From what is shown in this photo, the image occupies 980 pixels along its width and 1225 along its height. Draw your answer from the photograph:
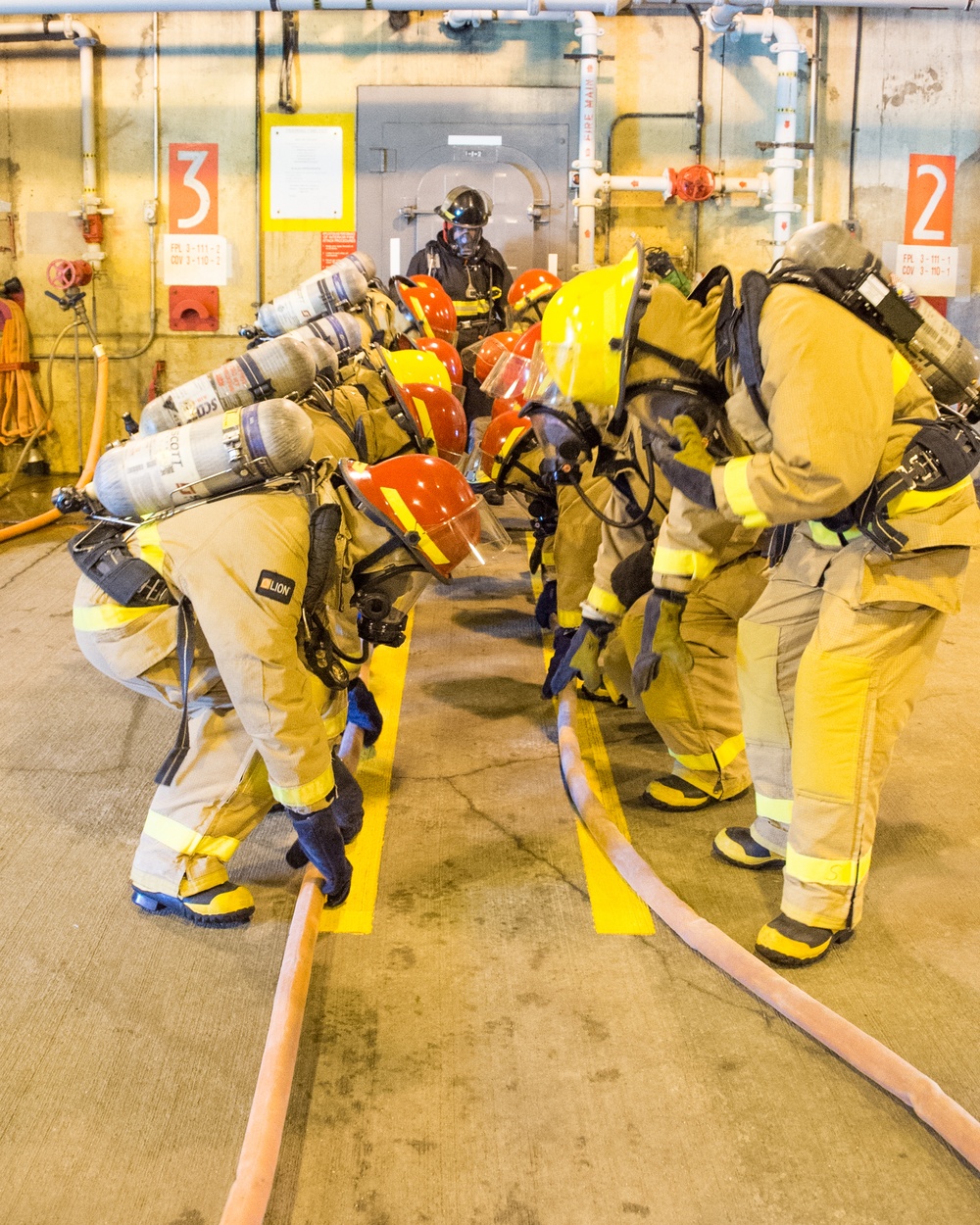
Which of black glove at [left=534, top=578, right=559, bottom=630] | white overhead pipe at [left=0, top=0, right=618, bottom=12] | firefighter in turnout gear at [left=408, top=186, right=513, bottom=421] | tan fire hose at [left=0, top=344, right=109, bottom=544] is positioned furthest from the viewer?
white overhead pipe at [left=0, top=0, right=618, bottom=12]

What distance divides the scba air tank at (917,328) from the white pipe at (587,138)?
23.1 feet

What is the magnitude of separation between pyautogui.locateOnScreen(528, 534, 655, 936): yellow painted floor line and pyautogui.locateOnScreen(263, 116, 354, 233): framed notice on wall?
25.0ft

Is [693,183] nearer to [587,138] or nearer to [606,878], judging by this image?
[587,138]

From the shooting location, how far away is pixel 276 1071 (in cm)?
241

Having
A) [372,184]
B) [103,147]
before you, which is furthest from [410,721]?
[103,147]

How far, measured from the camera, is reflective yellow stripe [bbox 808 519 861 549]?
2.99 metres

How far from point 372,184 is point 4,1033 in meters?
9.34

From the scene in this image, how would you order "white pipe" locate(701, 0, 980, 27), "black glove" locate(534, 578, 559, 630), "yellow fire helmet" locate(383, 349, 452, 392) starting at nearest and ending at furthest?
1. "yellow fire helmet" locate(383, 349, 452, 392)
2. "black glove" locate(534, 578, 559, 630)
3. "white pipe" locate(701, 0, 980, 27)

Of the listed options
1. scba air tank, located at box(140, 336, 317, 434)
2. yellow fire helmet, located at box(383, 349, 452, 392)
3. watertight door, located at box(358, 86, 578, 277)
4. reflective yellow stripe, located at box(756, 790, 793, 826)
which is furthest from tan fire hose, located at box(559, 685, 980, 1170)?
watertight door, located at box(358, 86, 578, 277)

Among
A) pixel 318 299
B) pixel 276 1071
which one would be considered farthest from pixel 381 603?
pixel 318 299

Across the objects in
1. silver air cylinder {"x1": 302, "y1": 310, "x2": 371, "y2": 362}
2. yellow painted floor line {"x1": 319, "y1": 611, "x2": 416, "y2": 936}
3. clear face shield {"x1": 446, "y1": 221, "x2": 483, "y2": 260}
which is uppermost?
clear face shield {"x1": 446, "y1": 221, "x2": 483, "y2": 260}

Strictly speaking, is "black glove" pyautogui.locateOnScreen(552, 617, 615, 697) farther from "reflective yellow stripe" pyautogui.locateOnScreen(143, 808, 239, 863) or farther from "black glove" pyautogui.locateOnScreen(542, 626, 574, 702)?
"reflective yellow stripe" pyautogui.locateOnScreen(143, 808, 239, 863)

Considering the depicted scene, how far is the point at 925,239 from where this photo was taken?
10.7 metres

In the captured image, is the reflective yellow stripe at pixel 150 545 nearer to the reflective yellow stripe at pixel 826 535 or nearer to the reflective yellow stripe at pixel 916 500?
the reflective yellow stripe at pixel 826 535
